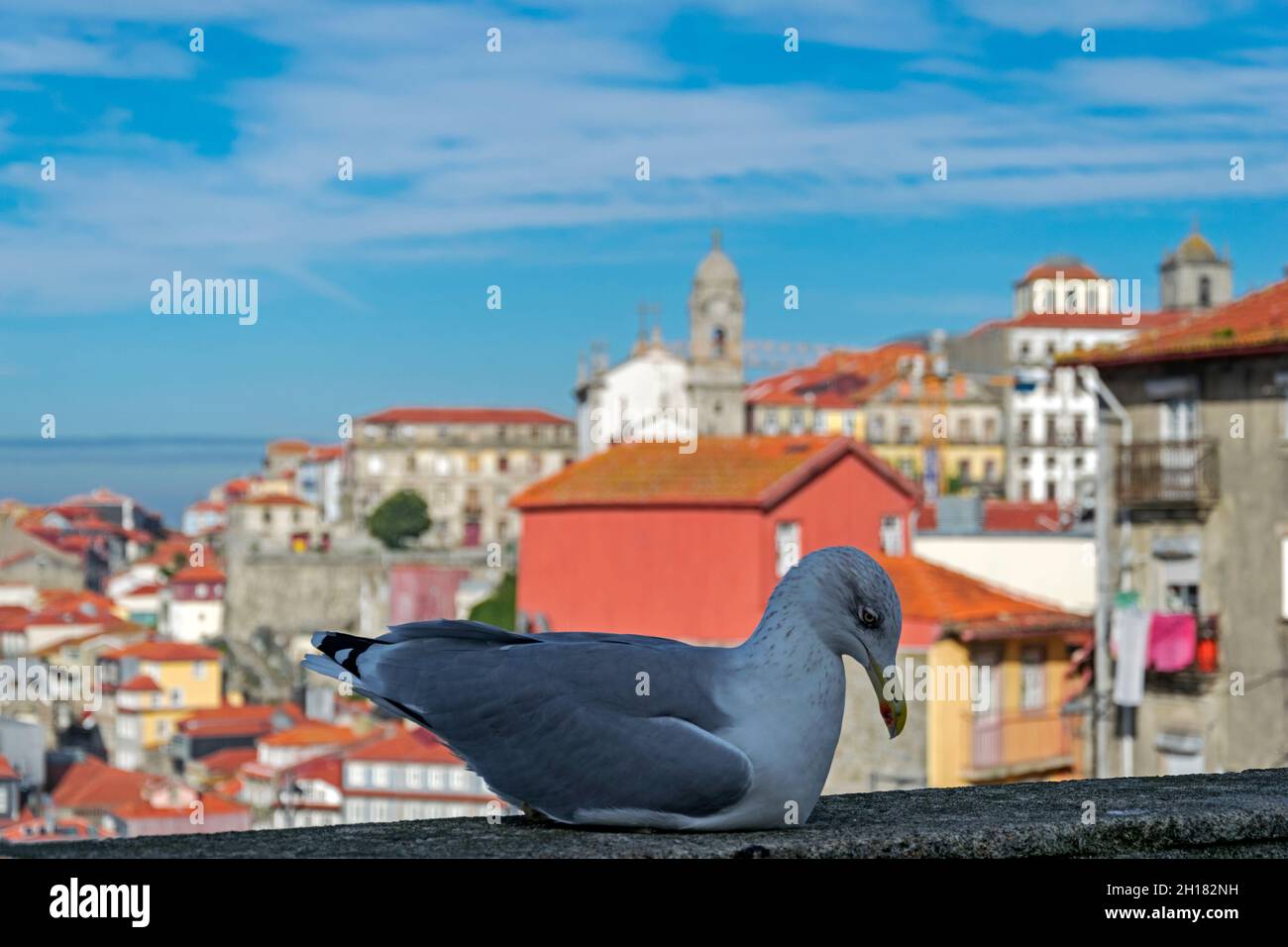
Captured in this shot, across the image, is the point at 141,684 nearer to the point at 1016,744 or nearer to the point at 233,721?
the point at 233,721

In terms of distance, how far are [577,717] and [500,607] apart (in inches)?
2648

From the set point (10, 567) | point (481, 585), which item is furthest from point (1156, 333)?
point (10, 567)

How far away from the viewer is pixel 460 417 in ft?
420

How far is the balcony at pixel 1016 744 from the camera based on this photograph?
2788 cm

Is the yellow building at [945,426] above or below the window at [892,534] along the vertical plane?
above

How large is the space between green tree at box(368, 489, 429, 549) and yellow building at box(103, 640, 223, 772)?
17.4 metres

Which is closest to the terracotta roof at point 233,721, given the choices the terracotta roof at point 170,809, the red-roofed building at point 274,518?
the terracotta roof at point 170,809

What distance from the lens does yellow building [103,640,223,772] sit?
307 feet

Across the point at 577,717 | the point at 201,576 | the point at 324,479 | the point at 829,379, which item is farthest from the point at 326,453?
the point at 577,717

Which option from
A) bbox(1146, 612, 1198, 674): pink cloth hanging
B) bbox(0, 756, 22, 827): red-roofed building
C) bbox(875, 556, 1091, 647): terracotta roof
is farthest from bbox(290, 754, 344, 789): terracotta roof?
bbox(1146, 612, 1198, 674): pink cloth hanging

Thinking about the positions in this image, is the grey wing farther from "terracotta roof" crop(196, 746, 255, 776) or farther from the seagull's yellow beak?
"terracotta roof" crop(196, 746, 255, 776)

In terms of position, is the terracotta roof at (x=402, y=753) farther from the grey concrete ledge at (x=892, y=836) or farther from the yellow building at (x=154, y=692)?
the grey concrete ledge at (x=892, y=836)

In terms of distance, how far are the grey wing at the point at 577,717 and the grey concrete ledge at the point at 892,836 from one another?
0.07 m

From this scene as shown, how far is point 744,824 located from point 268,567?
111 m
